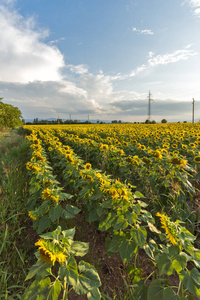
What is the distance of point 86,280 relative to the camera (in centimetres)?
108

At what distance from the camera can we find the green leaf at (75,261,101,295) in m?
1.02

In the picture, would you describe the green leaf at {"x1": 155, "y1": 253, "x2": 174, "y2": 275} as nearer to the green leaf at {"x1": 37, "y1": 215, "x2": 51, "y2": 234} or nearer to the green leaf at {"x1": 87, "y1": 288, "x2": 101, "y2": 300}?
the green leaf at {"x1": 87, "y1": 288, "x2": 101, "y2": 300}

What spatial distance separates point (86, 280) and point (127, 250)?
53cm

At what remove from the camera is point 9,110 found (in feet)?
93.7

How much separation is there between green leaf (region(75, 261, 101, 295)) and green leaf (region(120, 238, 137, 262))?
42cm

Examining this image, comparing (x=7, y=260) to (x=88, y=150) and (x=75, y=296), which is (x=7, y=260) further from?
(x=88, y=150)

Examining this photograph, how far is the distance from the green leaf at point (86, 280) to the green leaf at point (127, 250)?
421 millimetres

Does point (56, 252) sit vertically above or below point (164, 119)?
below

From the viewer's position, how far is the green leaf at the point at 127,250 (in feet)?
4.73

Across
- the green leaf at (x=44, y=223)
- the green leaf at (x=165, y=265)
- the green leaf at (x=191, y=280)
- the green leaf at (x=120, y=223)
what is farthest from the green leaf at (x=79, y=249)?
the green leaf at (x=44, y=223)

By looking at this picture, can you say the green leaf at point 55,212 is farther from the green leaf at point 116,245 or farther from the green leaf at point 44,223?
the green leaf at point 116,245

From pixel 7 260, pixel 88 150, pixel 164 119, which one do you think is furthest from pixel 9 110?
pixel 164 119

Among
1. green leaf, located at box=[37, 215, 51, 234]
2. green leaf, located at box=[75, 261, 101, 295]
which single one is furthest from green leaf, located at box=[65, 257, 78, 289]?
green leaf, located at box=[37, 215, 51, 234]

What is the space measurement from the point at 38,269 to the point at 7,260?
165 cm
